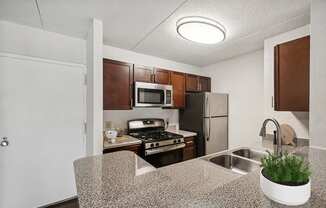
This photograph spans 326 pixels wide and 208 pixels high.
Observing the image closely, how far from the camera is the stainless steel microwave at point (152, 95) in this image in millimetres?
2480

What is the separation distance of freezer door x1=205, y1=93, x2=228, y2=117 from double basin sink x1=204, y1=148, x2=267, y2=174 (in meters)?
1.11

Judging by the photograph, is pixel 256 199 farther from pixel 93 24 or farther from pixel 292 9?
pixel 93 24

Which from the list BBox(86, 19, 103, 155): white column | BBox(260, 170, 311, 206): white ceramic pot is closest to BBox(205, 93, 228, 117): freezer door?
BBox(86, 19, 103, 155): white column

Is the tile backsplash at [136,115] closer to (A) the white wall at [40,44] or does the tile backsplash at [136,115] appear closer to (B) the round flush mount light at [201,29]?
(A) the white wall at [40,44]

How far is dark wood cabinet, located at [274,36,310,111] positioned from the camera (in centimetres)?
151

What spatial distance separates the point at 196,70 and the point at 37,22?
309cm

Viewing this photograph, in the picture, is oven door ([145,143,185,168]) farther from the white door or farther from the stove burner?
the white door

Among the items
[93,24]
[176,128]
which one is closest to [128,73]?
[93,24]

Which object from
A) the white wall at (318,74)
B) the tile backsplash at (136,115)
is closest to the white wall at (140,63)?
the tile backsplash at (136,115)

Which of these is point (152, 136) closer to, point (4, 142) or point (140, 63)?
point (140, 63)

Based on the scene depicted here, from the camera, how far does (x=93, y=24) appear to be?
5.72 ft

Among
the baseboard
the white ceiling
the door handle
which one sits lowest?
the baseboard

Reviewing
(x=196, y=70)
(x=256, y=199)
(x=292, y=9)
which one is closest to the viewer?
(x=256, y=199)

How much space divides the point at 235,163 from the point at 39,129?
2469 millimetres
